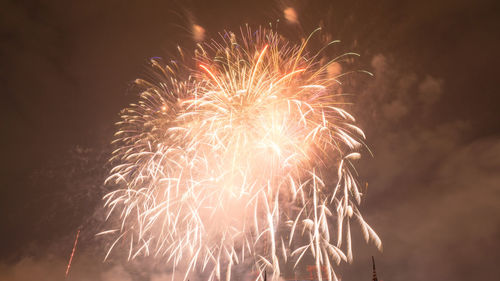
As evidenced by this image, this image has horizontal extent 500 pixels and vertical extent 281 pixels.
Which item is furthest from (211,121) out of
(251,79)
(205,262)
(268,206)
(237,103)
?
(205,262)

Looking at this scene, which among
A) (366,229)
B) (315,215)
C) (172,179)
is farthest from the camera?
(172,179)

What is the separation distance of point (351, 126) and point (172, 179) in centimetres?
1210

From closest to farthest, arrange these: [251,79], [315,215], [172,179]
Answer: [315,215]
[251,79]
[172,179]

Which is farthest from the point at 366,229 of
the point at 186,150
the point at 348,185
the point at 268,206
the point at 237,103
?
the point at 186,150

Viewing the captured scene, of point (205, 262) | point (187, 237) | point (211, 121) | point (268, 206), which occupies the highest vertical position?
point (211, 121)

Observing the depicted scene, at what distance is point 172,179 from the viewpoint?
25047mm

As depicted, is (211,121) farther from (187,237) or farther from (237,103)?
(187,237)

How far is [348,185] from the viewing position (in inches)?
870

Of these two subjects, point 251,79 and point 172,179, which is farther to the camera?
point 172,179

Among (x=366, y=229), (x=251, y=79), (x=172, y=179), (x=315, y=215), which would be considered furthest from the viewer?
(x=172, y=179)

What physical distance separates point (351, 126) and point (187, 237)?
12581 mm

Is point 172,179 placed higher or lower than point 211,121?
lower

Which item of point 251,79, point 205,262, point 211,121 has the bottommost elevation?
point 205,262

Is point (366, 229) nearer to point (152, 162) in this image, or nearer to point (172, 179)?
point (172, 179)
